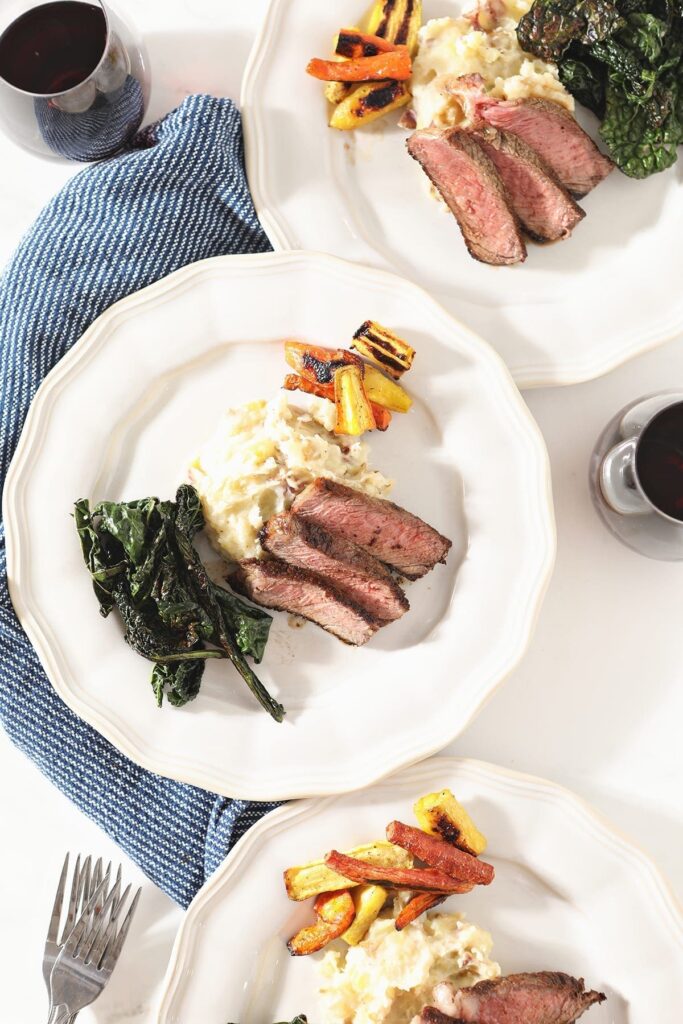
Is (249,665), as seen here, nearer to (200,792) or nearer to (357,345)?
(200,792)

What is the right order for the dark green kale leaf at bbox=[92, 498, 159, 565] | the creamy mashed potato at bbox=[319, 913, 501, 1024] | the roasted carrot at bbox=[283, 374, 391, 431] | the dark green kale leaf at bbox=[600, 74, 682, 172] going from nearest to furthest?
the creamy mashed potato at bbox=[319, 913, 501, 1024]
the dark green kale leaf at bbox=[92, 498, 159, 565]
the roasted carrot at bbox=[283, 374, 391, 431]
the dark green kale leaf at bbox=[600, 74, 682, 172]

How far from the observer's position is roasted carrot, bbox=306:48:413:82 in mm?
3184

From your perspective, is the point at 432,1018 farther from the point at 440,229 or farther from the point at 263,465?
the point at 440,229

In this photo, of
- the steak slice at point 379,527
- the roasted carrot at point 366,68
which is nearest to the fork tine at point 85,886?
the steak slice at point 379,527

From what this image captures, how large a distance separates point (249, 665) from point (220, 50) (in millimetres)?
A: 2223

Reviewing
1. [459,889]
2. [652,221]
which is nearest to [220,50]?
[652,221]

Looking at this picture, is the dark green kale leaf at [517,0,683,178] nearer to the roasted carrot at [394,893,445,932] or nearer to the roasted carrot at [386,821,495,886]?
the roasted carrot at [386,821,495,886]

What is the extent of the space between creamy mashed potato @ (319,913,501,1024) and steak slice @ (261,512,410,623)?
995 mm

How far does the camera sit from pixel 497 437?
10.4ft

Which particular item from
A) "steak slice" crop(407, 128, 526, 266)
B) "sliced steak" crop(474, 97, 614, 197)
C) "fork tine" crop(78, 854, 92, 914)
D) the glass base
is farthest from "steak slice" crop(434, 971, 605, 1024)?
"sliced steak" crop(474, 97, 614, 197)

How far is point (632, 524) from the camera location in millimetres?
3297

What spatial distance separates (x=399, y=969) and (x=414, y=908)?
18cm

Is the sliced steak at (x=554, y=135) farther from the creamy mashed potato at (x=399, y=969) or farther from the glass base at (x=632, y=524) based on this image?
the creamy mashed potato at (x=399, y=969)

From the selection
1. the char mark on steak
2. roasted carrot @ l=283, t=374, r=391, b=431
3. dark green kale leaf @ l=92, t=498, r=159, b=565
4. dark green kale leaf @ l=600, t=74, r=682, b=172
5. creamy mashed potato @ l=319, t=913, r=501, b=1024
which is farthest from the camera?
dark green kale leaf @ l=600, t=74, r=682, b=172
